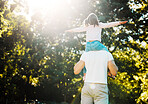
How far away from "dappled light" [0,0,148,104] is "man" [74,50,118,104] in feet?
35.2

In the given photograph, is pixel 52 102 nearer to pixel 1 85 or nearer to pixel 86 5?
pixel 1 85

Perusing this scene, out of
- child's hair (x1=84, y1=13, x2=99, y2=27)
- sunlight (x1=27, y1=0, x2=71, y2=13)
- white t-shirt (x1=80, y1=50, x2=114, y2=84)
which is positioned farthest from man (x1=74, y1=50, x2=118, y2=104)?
sunlight (x1=27, y1=0, x2=71, y2=13)

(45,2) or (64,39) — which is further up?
(45,2)

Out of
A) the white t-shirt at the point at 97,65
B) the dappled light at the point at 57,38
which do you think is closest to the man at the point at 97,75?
the white t-shirt at the point at 97,65

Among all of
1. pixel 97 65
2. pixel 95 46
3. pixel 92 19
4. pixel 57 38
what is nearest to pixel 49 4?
pixel 57 38

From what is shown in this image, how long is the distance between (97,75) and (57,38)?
15112 mm

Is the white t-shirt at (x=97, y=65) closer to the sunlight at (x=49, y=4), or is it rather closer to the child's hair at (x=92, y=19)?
the child's hair at (x=92, y=19)

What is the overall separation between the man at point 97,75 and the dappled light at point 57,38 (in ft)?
35.2

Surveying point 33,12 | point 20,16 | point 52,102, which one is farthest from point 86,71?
point 52,102

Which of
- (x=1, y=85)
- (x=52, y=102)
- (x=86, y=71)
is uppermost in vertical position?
(x=86, y=71)

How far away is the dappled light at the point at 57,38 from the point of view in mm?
15023

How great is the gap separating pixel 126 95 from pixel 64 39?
19.6 meters

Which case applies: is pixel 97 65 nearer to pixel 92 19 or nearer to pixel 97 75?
pixel 97 75

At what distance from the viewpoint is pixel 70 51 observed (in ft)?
57.9
